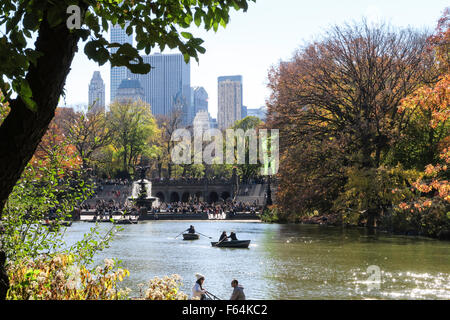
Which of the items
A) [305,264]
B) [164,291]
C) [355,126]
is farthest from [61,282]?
[355,126]

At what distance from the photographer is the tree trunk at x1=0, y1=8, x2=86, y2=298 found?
477 centimetres

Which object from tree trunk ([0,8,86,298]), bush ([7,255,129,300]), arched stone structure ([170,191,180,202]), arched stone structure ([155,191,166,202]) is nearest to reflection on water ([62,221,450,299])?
bush ([7,255,129,300])

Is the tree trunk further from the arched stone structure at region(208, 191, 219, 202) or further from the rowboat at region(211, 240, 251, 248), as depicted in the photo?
the arched stone structure at region(208, 191, 219, 202)

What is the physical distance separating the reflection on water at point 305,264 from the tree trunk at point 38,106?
1238 cm

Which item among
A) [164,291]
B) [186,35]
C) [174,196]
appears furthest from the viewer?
[174,196]

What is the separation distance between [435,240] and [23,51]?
3090cm

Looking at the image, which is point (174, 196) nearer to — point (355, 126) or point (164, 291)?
point (355, 126)

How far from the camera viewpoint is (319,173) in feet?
125

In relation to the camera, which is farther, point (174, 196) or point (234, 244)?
point (174, 196)

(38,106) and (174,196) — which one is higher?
(38,106)

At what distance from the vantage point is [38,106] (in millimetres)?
4828

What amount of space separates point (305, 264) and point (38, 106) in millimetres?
19660
